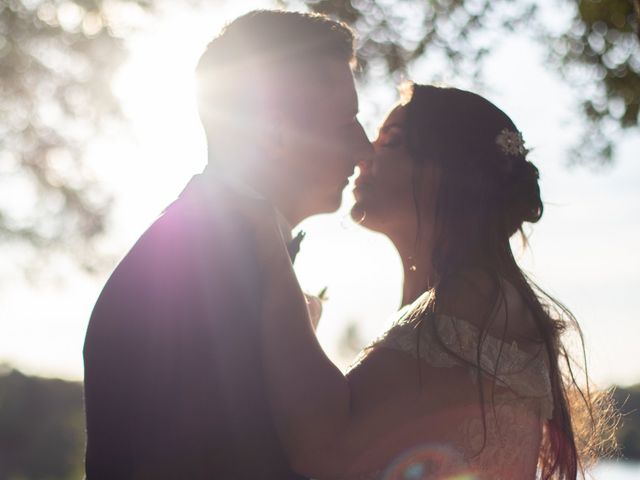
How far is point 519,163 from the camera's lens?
4.44 metres

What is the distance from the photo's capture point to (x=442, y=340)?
12.3ft

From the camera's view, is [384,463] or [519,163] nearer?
[384,463]

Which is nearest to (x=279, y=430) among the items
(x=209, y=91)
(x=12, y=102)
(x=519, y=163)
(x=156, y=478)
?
(x=156, y=478)

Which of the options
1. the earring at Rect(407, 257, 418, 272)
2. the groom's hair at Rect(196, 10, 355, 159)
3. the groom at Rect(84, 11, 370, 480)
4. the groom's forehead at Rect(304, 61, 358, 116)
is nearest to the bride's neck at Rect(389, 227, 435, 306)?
the earring at Rect(407, 257, 418, 272)

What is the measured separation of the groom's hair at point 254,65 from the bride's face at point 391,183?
685mm

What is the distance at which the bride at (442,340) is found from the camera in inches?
133

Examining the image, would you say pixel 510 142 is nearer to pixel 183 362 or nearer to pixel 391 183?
pixel 391 183

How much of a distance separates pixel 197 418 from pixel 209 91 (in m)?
1.52

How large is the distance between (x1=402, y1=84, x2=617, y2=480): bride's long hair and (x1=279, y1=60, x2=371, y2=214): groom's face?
419 mm

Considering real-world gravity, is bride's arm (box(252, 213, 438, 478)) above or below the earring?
below

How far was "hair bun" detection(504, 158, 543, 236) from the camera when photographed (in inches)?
172

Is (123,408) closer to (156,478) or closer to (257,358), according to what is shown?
(156,478)

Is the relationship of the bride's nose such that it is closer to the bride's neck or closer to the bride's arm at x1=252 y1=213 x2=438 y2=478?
the bride's neck

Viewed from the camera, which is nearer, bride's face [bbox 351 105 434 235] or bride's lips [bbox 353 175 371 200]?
bride's face [bbox 351 105 434 235]
